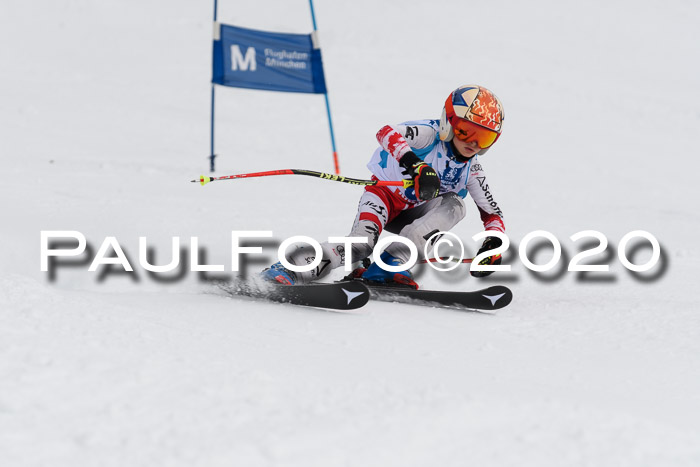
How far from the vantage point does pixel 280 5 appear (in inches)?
680

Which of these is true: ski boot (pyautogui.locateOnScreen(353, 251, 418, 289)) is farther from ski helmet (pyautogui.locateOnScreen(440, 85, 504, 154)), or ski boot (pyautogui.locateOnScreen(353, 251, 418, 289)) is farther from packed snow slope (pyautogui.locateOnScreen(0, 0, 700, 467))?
ski helmet (pyautogui.locateOnScreen(440, 85, 504, 154))

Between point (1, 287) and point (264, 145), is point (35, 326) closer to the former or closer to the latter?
point (1, 287)

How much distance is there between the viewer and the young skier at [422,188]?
3611mm

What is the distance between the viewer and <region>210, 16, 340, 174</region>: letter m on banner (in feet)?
24.7

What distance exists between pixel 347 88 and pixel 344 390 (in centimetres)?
987

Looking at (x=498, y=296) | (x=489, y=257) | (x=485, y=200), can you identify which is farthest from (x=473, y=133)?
(x=498, y=296)

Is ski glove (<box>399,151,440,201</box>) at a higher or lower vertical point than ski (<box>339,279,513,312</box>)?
higher

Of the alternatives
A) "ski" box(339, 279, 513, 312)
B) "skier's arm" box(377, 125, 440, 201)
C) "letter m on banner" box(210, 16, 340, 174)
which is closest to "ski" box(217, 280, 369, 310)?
"ski" box(339, 279, 513, 312)

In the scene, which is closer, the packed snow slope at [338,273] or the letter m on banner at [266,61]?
the packed snow slope at [338,273]

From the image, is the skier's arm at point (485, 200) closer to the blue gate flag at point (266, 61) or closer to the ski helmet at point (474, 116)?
the ski helmet at point (474, 116)

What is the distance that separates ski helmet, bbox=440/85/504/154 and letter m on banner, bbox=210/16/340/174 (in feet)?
12.4

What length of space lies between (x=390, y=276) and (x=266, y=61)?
437 cm

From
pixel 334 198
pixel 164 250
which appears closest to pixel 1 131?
pixel 334 198

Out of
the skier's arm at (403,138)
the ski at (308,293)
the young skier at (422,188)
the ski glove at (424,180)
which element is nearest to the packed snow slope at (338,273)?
the ski at (308,293)
